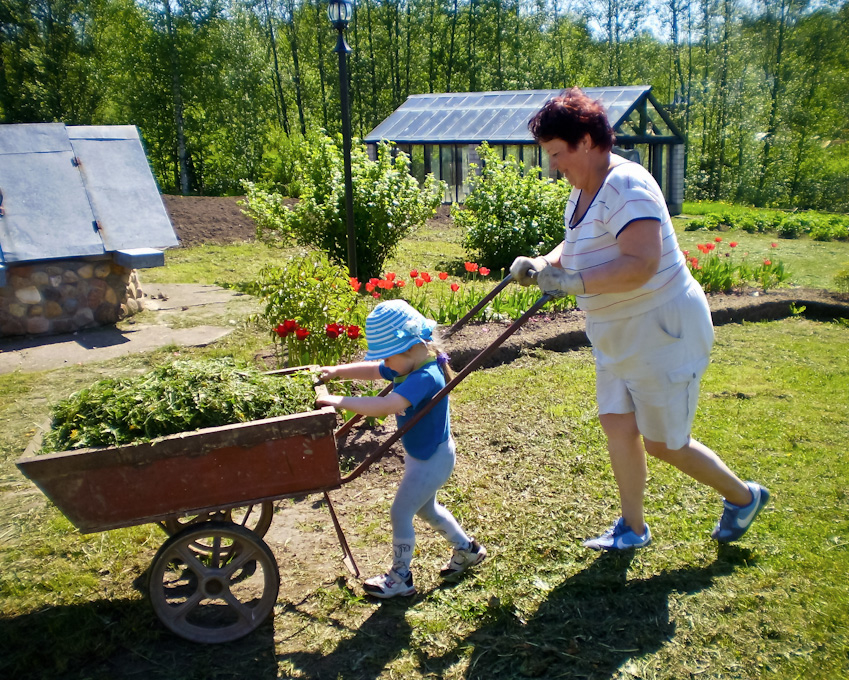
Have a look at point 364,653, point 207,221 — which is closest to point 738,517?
point 364,653

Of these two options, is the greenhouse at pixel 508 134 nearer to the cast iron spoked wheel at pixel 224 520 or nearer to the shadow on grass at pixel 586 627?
the cast iron spoked wheel at pixel 224 520

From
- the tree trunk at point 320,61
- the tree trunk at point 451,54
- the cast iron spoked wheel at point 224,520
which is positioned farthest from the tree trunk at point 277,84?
the cast iron spoked wheel at point 224,520

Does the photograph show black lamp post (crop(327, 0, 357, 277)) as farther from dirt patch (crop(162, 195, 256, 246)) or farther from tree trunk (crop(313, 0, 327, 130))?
tree trunk (crop(313, 0, 327, 130))

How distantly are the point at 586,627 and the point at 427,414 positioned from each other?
102cm

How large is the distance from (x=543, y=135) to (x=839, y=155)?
1029 inches

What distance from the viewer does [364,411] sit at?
2.63m

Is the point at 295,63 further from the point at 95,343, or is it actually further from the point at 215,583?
the point at 215,583

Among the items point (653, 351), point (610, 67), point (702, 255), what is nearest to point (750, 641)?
point (653, 351)

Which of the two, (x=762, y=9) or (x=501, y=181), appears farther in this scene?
(x=762, y=9)

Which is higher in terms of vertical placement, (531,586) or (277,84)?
(277,84)

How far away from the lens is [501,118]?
61.8ft

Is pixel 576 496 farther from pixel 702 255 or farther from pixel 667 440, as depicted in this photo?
pixel 702 255

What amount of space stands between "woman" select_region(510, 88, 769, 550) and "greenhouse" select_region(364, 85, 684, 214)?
1518cm

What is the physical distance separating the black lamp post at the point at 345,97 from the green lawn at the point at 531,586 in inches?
156
